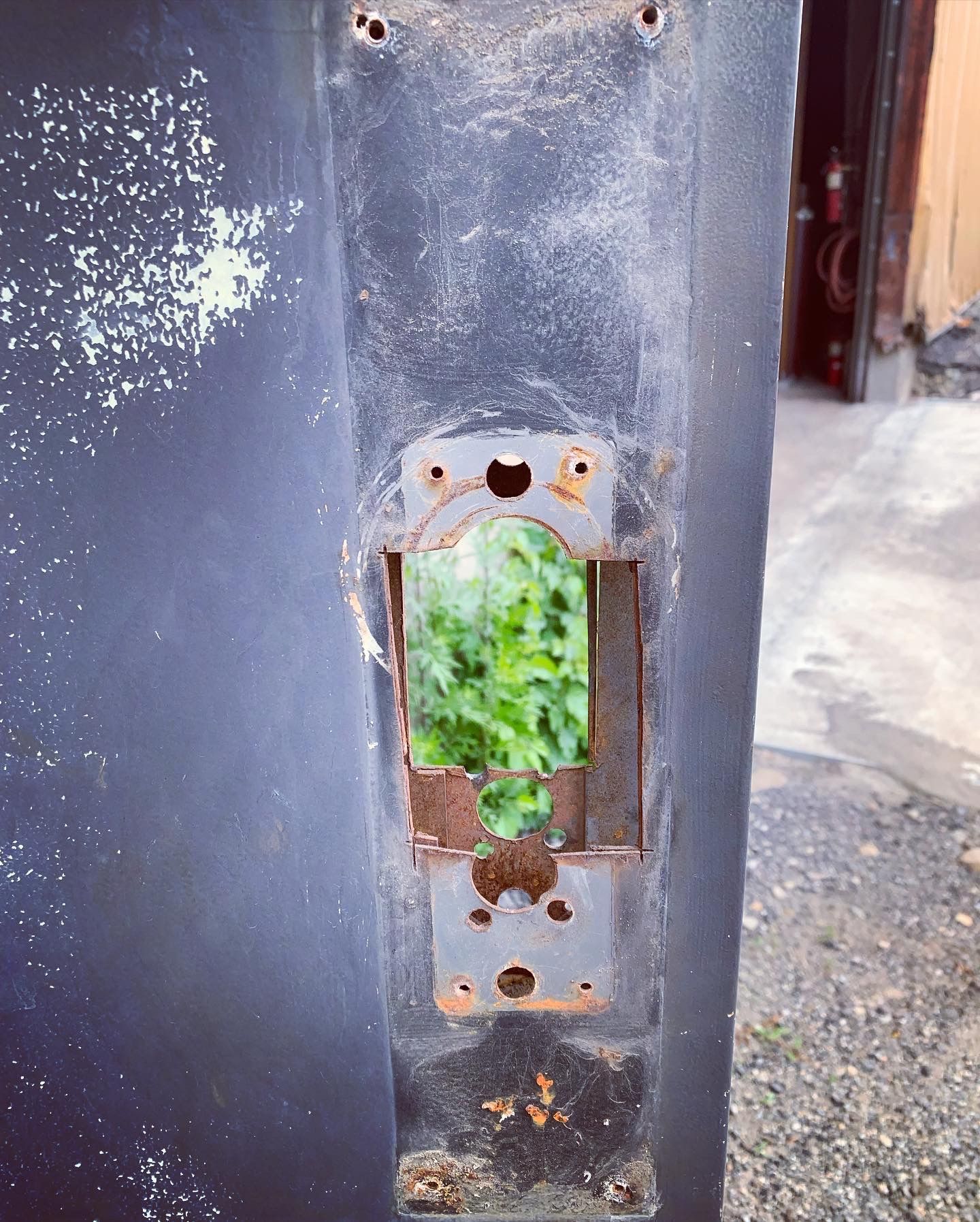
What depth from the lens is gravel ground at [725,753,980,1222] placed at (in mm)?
1680

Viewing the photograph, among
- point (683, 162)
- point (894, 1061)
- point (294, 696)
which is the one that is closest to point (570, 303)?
point (683, 162)

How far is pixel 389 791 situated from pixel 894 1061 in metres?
1.59

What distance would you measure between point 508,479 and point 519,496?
0.02 metres

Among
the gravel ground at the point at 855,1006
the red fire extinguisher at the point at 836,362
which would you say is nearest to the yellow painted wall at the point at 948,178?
the red fire extinguisher at the point at 836,362

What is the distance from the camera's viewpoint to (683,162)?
670 millimetres

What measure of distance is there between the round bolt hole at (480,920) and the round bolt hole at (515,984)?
6 cm

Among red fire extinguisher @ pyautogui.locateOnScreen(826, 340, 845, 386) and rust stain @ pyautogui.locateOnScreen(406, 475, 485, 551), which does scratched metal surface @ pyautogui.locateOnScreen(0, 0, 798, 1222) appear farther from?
red fire extinguisher @ pyautogui.locateOnScreen(826, 340, 845, 386)

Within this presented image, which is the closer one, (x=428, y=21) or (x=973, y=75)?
(x=428, y=21)

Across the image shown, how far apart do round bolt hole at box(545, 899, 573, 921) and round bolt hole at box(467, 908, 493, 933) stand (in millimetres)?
51

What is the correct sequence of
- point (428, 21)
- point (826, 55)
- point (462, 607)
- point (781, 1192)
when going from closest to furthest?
point (428, 21), point (781, 1192), point (462, 607), point (826, 55)

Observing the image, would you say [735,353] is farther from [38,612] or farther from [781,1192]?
[781,1192]

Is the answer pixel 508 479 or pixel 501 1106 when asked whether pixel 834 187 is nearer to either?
A: pixel 508 479

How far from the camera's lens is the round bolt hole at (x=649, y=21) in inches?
25.3

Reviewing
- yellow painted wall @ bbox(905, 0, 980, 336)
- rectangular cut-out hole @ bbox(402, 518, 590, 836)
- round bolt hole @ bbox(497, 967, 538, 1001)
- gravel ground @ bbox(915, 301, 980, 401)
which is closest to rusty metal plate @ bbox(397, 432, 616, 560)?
round bolt hole @ bbox(497, 967, 538, 1001)
